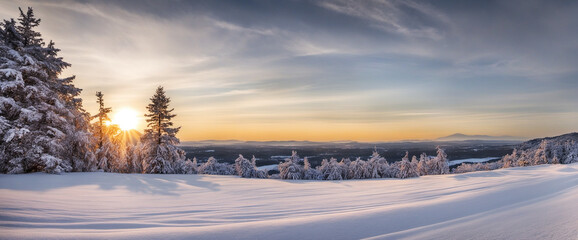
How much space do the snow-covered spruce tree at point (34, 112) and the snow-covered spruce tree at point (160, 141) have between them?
4445 millimetres

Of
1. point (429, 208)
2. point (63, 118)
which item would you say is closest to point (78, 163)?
point (63, 118)

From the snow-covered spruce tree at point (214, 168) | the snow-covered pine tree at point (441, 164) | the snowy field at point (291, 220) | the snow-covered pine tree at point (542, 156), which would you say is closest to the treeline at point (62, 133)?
the snow-covered pine tree at point (542, 156)

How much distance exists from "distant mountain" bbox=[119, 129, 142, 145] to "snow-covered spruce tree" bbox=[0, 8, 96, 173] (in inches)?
240

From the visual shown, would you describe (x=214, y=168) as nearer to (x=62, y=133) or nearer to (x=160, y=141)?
(x=160, y=141)

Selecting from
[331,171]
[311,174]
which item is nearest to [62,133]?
[311,174]

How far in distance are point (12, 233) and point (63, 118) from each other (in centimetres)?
1140

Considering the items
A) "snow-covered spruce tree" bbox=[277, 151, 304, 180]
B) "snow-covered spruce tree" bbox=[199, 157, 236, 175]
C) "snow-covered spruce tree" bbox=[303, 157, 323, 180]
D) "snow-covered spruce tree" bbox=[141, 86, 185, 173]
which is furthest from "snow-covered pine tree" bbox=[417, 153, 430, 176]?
"snow-covered spruce tree" bbox=[141, 86, 185, 173]

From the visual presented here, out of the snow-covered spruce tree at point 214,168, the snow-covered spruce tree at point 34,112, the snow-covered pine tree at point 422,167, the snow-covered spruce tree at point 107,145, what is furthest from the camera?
the snow-covered spruce tree at point 214,168

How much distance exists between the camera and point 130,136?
20531mm

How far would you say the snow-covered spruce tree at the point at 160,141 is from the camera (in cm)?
1728

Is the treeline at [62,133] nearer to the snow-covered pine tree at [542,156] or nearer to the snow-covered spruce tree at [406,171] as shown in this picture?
the snow-covered spruce tree at [406,171]

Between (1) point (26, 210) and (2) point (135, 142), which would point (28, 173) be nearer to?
(1) point (26, 210)

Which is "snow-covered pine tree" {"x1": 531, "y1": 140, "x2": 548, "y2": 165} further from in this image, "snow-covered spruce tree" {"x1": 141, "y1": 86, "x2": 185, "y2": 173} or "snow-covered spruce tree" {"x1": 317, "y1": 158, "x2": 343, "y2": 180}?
"snow-covered spruce tree" {"x1": 141, "y1": 86, "x2": 185, "y2": 173}

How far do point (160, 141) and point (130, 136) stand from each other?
15.4ft
